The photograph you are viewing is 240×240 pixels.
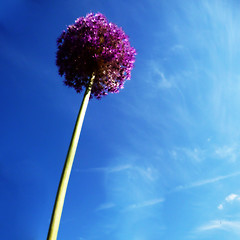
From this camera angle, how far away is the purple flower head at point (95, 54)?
5418 mm

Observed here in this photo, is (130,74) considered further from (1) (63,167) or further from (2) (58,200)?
(2) (58,200)

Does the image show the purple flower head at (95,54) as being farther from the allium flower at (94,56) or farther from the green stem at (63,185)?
the green stem at (63,185)

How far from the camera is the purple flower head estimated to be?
17.8ft

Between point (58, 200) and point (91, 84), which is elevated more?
point (91, 84)

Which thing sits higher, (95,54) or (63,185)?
(95,54)

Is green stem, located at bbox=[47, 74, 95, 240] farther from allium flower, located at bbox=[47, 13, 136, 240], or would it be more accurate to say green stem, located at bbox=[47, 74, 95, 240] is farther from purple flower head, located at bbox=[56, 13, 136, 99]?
purple flower head, located at bbox=[56, 13, 136, 99]

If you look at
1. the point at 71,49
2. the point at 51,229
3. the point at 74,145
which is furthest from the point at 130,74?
the point at 51,229

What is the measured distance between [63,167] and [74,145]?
1.69 ft

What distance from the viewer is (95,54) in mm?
5320

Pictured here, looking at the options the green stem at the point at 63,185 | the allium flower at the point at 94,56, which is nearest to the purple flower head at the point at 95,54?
the allium flower at the point at 94,56

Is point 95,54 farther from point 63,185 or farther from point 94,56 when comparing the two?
point 63,185

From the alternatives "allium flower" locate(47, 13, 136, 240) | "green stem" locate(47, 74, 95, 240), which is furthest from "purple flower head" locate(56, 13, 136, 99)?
"green stem" locate(47, 74, 95, 240)

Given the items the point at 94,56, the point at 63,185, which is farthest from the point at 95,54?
the point at 63,185

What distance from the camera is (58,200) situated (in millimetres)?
3527
